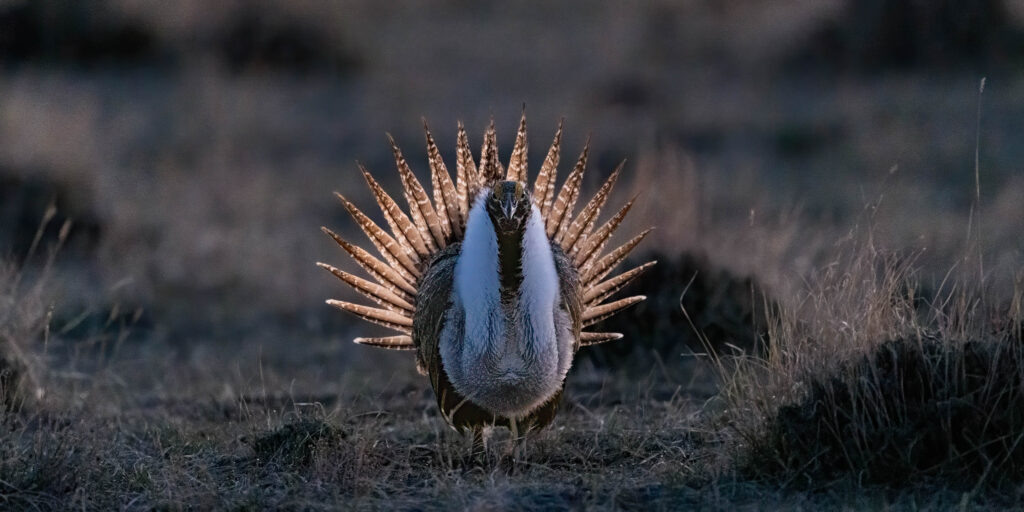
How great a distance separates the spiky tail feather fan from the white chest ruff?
0.43 metres

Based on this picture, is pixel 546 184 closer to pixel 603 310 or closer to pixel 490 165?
pixel 490 165

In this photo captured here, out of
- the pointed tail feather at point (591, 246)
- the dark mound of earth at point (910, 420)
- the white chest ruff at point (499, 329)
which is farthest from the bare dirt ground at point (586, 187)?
the pointed tail feather at point (591, 246)

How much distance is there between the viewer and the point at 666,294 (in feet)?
21.0

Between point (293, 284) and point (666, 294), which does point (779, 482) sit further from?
point (293, 284)

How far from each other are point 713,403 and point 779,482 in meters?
1.22

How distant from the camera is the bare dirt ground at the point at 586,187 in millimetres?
3889

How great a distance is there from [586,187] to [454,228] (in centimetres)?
463

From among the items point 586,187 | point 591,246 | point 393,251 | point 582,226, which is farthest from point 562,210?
point 586,187

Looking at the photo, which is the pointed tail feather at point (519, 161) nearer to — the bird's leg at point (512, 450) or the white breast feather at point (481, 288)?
the white breast feather at point (481, 288)

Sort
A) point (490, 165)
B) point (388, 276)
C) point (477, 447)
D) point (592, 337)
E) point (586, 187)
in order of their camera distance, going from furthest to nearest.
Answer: point (586, 187)
point (592, 337)
point (388, 276)
point (490, 165)
point (477, 447)

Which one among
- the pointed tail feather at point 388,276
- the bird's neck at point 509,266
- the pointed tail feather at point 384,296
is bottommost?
the pointed tail feather at point 384,296

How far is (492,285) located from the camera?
13.9 ft

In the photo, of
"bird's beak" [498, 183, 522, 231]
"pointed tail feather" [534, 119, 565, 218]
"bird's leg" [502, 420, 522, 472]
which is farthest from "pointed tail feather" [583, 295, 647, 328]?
"bird's beak" [498, 183, 522, 231]

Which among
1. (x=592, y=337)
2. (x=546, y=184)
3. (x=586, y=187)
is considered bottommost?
(x=586, y=187)
